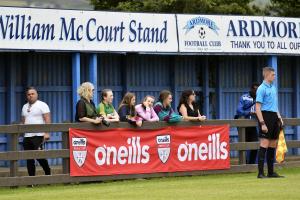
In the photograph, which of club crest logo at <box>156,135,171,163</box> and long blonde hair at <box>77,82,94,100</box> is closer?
long blonde hair at <box>77,82,94,100</box>

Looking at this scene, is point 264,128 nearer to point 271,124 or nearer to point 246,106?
point 271,124

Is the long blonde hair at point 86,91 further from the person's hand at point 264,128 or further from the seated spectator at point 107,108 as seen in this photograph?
the person's hand at point 264,128

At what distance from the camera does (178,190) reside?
15.6 m

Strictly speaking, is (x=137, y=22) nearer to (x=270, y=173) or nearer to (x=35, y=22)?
(x=35, y=22)

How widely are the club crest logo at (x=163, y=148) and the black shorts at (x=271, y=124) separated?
1938 millimetres

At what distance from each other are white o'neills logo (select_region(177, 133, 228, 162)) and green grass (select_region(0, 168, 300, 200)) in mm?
580

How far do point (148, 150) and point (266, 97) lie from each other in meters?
2.45

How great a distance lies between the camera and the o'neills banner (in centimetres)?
1761

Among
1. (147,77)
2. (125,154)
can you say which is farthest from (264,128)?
(147,77)

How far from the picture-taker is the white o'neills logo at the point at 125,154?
58.4 ft

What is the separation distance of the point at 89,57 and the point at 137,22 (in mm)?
1292

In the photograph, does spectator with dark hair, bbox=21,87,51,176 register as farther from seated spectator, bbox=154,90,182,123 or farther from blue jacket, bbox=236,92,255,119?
blue jacket, bbox=236,92,255,119

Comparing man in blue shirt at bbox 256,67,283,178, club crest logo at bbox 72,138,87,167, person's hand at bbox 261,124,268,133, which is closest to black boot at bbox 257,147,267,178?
man in blue shirt at bbox 256,67,283,178

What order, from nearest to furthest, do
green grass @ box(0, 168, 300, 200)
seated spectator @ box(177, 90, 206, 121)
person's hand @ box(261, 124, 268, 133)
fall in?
green grass @ box(0, 168, 300, 200), person's hand @ box(261, 124, 268, 133), seated spectator @ box(177, 90, 206, 121)
